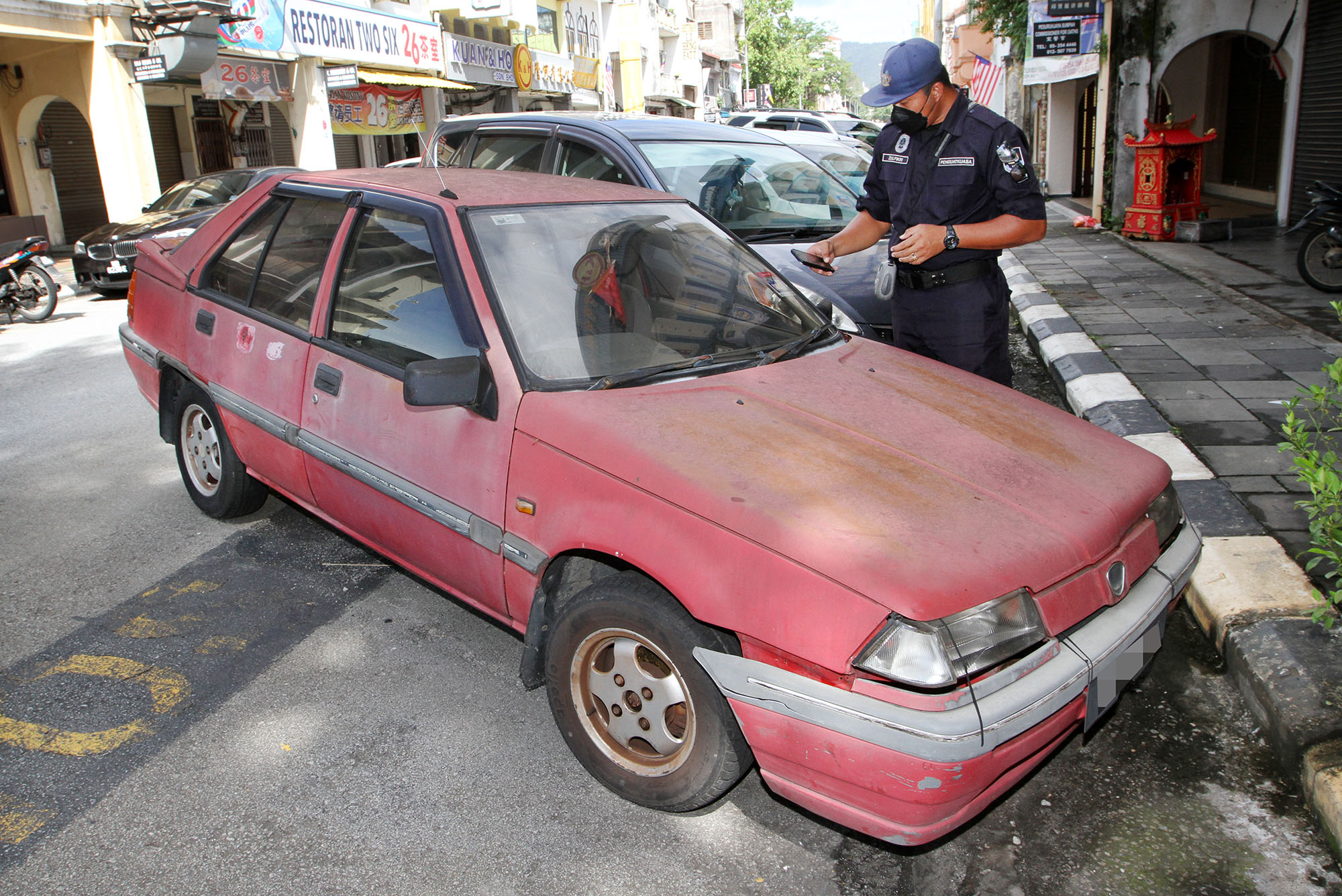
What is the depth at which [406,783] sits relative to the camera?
2.70 meters

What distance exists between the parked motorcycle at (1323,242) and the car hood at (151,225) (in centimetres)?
1113

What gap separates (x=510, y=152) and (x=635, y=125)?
2.73 feet

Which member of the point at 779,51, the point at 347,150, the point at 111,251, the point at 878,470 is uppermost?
the point at 779,51

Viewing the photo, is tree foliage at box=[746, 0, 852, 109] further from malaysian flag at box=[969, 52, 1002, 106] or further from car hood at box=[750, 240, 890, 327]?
car hood at box=[750, 240, 890, 327]

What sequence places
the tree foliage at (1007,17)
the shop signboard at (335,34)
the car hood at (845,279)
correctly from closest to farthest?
1. the car hood at (845,279)
2. the tree foliage at (1007,17)
3. the shop signboard at (335,34)

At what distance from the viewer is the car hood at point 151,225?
11.5m

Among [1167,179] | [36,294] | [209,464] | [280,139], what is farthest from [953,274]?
[280,139]

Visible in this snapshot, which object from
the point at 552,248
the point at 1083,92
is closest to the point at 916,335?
the point at 552,248

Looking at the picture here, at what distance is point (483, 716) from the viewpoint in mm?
3014

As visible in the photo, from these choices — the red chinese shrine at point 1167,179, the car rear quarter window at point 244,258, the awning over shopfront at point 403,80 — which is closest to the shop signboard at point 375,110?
the awning over shopfront at point 403,80

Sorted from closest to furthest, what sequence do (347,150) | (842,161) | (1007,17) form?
(842,161) < (1007,17) < (347,150)

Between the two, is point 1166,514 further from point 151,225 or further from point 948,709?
point 151,225

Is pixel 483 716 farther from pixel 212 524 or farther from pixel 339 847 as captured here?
pixel 212 524

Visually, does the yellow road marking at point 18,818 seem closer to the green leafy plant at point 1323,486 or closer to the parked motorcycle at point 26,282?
the green leafy plant at point 1323,486
